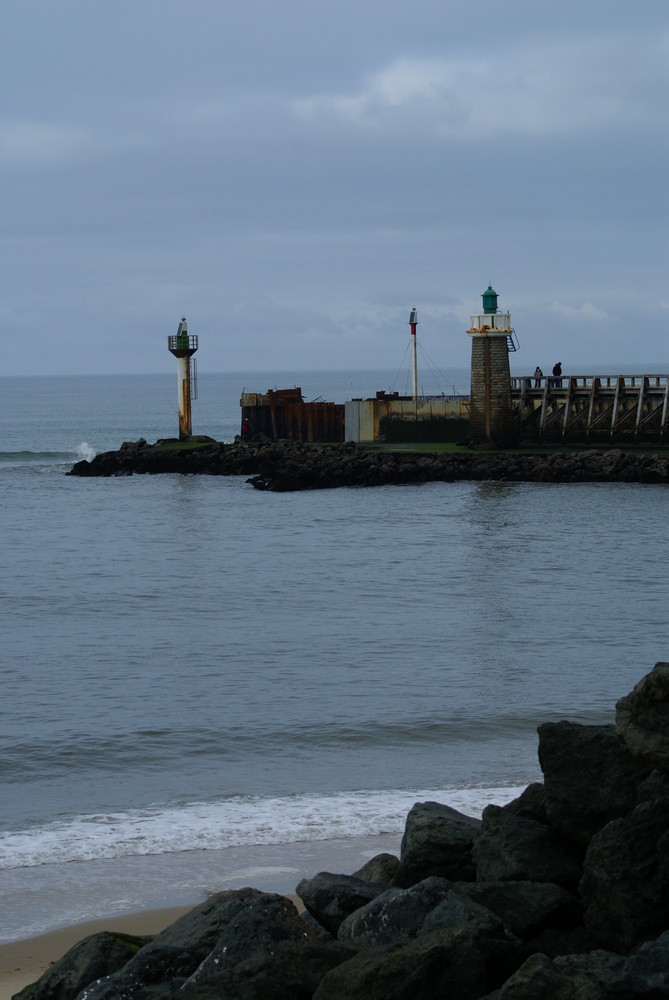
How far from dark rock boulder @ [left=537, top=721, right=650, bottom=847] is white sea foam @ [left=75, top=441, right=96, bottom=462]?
5800 centimetres

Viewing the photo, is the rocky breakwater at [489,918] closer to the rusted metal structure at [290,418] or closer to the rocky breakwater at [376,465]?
the rocky breakwater at [376,465]

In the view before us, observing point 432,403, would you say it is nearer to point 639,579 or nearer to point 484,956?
point 639,579

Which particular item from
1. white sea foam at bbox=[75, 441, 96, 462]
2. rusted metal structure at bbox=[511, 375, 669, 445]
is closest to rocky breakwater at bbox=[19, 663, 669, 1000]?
rusted metal structure at bbox=[511, 375, 669, 445]

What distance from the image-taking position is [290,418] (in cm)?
4959

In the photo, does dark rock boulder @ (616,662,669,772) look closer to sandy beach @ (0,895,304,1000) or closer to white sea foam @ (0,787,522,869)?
→ sandy beach @ (0,895,304,1000)

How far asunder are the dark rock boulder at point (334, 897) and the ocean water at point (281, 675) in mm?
1774

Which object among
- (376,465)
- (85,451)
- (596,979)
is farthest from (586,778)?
→ (85,451)

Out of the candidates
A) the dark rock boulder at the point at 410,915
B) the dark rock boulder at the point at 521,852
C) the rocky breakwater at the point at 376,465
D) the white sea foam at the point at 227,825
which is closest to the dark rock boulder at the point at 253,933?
the dark rock boulder at the point at 410,915

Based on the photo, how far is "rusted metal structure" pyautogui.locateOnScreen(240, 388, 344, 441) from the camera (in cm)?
4891

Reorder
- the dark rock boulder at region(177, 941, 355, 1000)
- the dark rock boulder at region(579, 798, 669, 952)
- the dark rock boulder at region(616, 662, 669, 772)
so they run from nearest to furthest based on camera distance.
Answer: the dark rock boulder at region(177, 941, 355, 1000) < the dark rock boulder at region(579, 798, 669, 952) < the dark rock boulder at region(616, 662, 669, 772)

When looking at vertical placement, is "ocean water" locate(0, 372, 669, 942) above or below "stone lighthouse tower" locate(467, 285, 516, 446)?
below

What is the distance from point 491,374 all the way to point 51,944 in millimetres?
36262

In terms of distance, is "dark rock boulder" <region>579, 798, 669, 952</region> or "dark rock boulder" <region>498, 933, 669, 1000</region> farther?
"dark rock boulder" <region>579, 798, 669, 952</region>

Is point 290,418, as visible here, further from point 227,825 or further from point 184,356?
point 227,825
